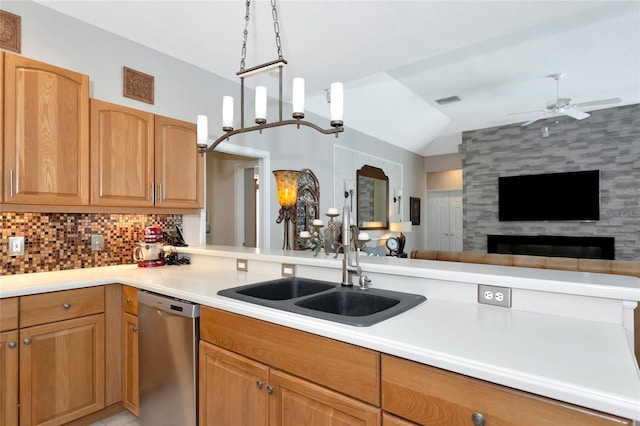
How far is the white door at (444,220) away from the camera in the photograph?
7977 mm

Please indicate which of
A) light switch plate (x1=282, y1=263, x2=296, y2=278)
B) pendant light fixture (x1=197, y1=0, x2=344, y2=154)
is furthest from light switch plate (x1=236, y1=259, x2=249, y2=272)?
pendant light fixture (x1=197, y1=0, x2=344, y2=154)

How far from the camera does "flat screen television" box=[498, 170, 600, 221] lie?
5.60 meters

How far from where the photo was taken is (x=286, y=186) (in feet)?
12.0

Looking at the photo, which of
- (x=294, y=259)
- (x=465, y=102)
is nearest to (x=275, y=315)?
(x=294, y=259)

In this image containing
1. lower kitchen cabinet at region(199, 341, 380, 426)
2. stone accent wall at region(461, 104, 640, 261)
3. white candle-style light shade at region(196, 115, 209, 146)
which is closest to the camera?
lower kitchen cabinet at region(199, 341, 380, 426)

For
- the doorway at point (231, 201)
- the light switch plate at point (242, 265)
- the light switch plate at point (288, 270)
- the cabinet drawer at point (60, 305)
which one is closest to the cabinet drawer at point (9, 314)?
the cabinet drawer at point (60, 305)

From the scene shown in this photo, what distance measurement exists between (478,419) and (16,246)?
2.78 meters

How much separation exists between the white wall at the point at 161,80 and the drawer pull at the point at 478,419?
2727 mm

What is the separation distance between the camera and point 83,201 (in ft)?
7.20

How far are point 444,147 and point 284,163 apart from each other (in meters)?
4.87

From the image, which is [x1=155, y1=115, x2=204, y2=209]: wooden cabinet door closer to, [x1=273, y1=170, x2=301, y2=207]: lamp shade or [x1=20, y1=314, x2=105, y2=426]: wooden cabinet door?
[x1=273, y1=170, x2=301, y2=207]: lamp shade

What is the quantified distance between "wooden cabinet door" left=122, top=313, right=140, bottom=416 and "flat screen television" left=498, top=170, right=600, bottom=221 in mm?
6278

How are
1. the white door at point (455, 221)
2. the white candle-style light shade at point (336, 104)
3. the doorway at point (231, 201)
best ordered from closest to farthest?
the white candle-style light shade at point (336, 104)
the doorway at point (231, 201)
the white door at point (455, 221)

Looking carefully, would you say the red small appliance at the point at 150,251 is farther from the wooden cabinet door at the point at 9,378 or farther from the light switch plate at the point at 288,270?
the light switch plate at the point at 288,270
